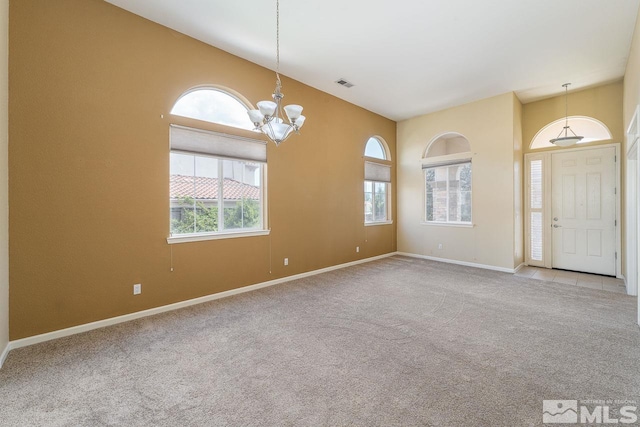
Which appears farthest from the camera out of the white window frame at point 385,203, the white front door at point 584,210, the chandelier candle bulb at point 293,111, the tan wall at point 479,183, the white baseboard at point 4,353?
the white window frame at point 385,203

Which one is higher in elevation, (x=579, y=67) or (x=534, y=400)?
(x=579, y=67)

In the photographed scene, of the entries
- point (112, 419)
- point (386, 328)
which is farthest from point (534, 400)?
point (112, 419)

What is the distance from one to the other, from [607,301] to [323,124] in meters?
5.04

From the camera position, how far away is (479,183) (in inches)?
229

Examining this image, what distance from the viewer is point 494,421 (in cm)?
171

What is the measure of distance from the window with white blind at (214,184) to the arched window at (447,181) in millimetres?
4134

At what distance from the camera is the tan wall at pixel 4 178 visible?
2398 millimetres

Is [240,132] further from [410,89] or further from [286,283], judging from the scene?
[410,89]

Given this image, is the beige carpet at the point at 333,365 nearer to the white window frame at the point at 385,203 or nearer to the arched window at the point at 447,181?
the arched window at the point at 447,181

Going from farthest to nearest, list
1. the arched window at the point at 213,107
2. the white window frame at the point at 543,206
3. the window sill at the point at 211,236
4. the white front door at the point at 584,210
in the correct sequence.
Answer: the white window frame at the point at 543,206 → the white front door at the point at 584,210 → the arched window at the point at 213,107 → the window sill at the point at 211,236

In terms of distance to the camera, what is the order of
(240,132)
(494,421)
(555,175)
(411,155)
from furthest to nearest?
(411,155) → (555,175) → (240,132) → (494,421)

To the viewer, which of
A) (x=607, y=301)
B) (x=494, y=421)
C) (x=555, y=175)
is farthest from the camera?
(x=555, y=175)

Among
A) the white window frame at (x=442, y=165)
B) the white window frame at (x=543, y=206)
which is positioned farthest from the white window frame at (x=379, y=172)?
the white window frame at (x=543, y=206)

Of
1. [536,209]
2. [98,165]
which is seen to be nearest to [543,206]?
[536,209]
